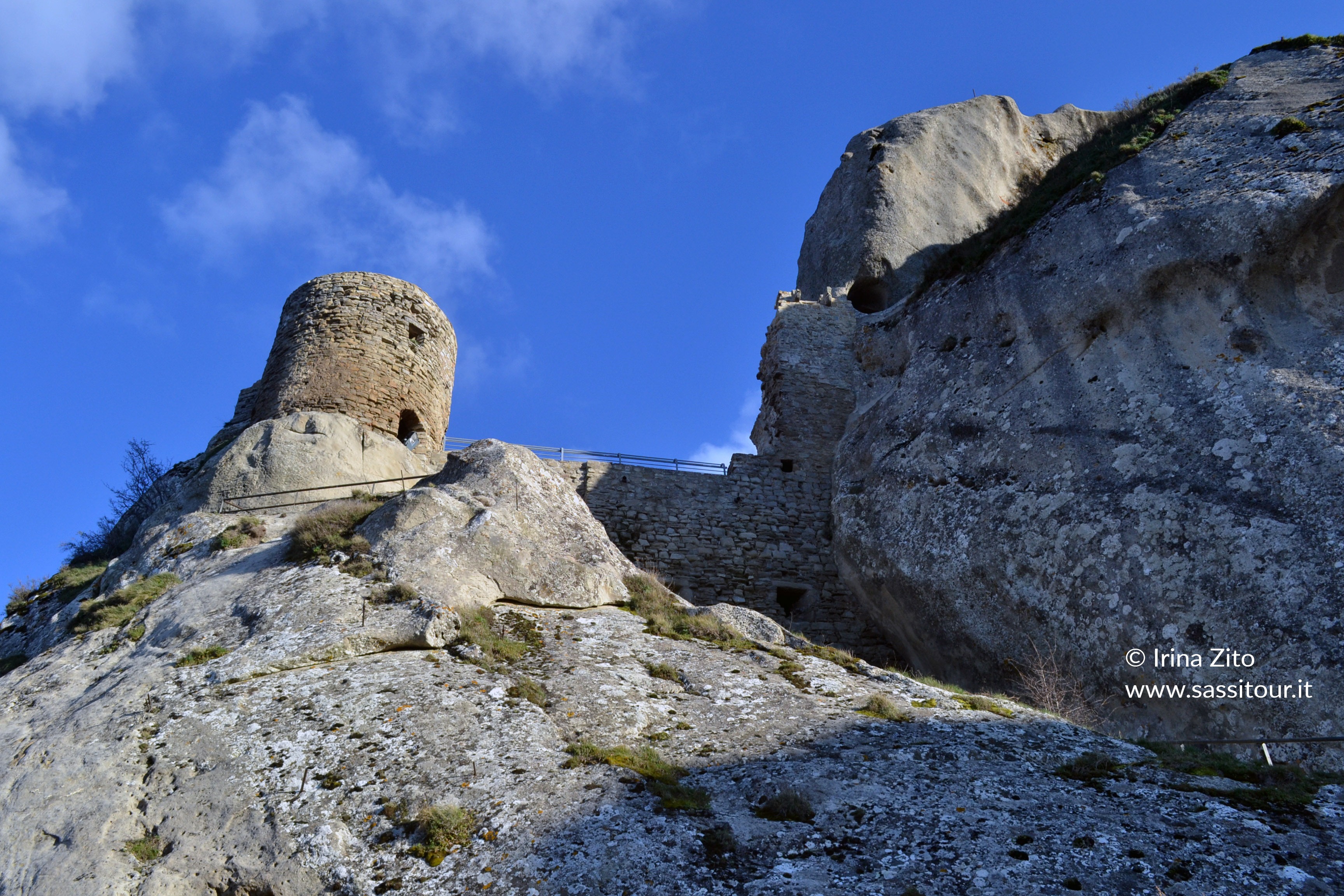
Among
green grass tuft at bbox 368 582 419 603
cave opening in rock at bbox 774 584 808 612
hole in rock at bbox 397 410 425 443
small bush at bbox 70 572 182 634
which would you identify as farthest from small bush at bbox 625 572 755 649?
hole in rock at bbox 397 410 425 443

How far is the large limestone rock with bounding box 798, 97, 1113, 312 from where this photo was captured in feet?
63.5

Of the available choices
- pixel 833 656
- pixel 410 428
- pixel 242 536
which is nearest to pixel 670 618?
pixel 833 656

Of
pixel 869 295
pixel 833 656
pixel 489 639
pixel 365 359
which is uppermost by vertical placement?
pixel 869 295

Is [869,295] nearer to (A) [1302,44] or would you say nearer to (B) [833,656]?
(A) [1302,44]

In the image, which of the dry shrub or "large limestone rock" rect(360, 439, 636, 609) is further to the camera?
"large limestone rock" rect(360, 439, 636, 609)

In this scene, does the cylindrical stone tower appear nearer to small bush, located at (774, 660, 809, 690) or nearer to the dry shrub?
small bush, located at (774, 660, 809, 690)

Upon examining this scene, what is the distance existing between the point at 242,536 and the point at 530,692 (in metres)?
4.77

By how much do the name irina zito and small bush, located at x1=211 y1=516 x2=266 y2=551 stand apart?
29.9 ft

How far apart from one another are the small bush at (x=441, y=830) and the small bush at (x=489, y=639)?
2.31 meters

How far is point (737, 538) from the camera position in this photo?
14.6m

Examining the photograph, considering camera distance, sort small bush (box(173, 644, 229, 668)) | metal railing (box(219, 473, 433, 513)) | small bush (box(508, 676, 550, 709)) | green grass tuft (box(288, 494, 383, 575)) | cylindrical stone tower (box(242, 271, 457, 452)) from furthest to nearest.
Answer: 1. cylindrical stone tower (box(242, 271, 457, 452))
2. metal railing (box(219, 473, 433, 513))
3. green grass tuft (box(288, 494, 383, 575))
4. small bush (box(173, 644, 229, 668))
5. small bush (box(508, 676, 550, 709))

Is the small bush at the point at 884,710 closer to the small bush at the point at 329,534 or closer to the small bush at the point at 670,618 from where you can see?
the small bush at the point at 670,618

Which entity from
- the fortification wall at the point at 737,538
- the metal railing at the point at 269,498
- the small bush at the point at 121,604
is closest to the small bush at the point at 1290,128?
the fortification wall at the point at 737,538

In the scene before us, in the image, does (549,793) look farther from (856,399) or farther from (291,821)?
(856,399)
